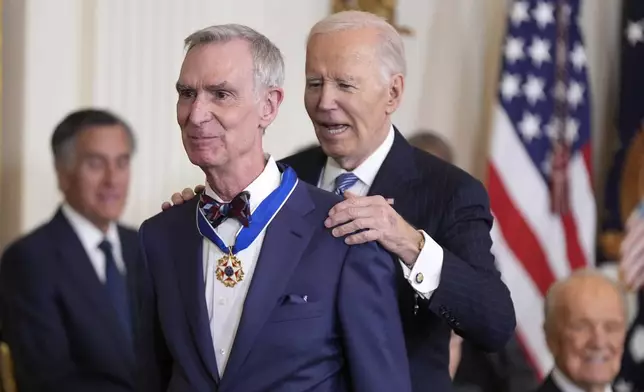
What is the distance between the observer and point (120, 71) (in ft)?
15.9

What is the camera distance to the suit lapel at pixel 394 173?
2.80 meters

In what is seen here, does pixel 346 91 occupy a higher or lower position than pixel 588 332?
higher

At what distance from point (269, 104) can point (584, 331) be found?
2266mm

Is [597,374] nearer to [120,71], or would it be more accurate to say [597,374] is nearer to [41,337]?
[41,337]

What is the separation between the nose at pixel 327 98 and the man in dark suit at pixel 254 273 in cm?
44

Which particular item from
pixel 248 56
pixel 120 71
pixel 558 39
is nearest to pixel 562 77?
pixel 558 39

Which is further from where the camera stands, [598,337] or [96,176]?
[96,176]

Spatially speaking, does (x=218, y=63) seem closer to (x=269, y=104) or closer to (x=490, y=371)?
(x=269, y=104)

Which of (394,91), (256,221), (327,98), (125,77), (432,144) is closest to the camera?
(256,221)

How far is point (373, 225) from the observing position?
2.31 m

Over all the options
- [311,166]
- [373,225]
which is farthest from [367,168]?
[373,225]

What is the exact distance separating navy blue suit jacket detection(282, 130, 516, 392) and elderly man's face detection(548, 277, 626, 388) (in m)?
1.46

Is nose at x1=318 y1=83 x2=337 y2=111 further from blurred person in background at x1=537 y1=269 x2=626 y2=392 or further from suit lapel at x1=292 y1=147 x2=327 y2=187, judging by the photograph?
blurred person in background at x1=537 y1=269 x2=626 y2=392

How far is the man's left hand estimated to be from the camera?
2273 mm
